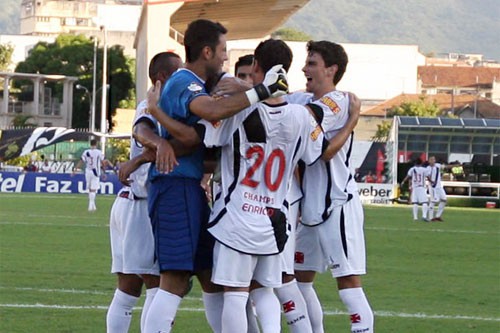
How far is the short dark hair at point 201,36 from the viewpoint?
8594 mm

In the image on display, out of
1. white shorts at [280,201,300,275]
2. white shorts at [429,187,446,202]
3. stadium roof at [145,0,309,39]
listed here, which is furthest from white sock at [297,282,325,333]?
stadium roof at [145,0,309,39]

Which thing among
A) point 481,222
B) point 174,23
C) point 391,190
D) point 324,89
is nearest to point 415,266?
point 324,89

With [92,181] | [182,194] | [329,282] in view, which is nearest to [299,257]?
[182,194]

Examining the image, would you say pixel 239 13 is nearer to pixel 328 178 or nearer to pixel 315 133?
pixel 328 178

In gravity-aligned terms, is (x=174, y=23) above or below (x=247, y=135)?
above

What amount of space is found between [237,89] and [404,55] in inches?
5957

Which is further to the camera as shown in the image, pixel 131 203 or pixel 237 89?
pixel 131 203

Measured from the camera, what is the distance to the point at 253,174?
28.2 ft

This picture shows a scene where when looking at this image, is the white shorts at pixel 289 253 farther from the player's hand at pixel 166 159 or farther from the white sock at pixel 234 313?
the player's hand at pixel 166 159

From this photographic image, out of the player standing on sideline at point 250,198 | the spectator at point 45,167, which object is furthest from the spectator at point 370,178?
the player standing on sideline at point 250,198

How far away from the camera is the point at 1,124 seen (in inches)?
4761

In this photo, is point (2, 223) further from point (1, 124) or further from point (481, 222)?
point (1, 124)

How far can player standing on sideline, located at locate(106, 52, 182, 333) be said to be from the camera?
31.5 feet

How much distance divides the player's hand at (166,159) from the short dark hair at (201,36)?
2.05ft
